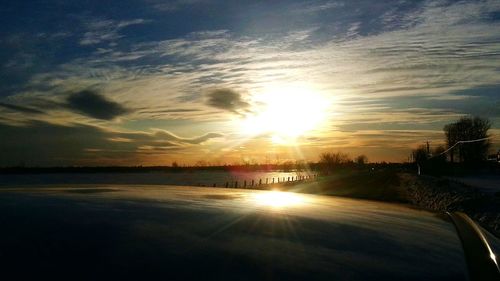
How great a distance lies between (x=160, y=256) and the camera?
11.5 feet

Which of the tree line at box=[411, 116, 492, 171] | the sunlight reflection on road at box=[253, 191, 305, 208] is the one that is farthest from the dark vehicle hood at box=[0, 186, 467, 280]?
the tree line at box=[411, 116, 492, 171]

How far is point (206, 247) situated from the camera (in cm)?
387

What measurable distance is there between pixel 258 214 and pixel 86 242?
2713 millimetres

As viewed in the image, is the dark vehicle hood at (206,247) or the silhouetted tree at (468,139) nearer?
the dark vehicle hood at (206,247)

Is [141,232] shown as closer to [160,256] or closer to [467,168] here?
[160,256]

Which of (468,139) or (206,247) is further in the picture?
(468,139)

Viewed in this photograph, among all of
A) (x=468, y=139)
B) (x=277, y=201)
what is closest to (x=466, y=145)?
(x=468, y=139)

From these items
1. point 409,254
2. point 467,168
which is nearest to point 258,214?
point 409,254

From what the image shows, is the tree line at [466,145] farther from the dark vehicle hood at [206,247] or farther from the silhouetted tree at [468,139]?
the dark vehicle hood at [206,247]

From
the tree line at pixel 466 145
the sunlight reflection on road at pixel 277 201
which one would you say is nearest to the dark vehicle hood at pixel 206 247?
the sunlight reflection on road at pixel 277 201

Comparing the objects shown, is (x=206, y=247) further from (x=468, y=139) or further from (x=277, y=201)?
(x=468, y=139)

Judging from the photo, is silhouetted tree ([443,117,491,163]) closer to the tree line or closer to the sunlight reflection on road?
the tree line

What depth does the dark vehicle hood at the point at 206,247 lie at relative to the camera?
10.6 ft

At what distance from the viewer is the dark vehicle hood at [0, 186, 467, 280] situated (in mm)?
3221
